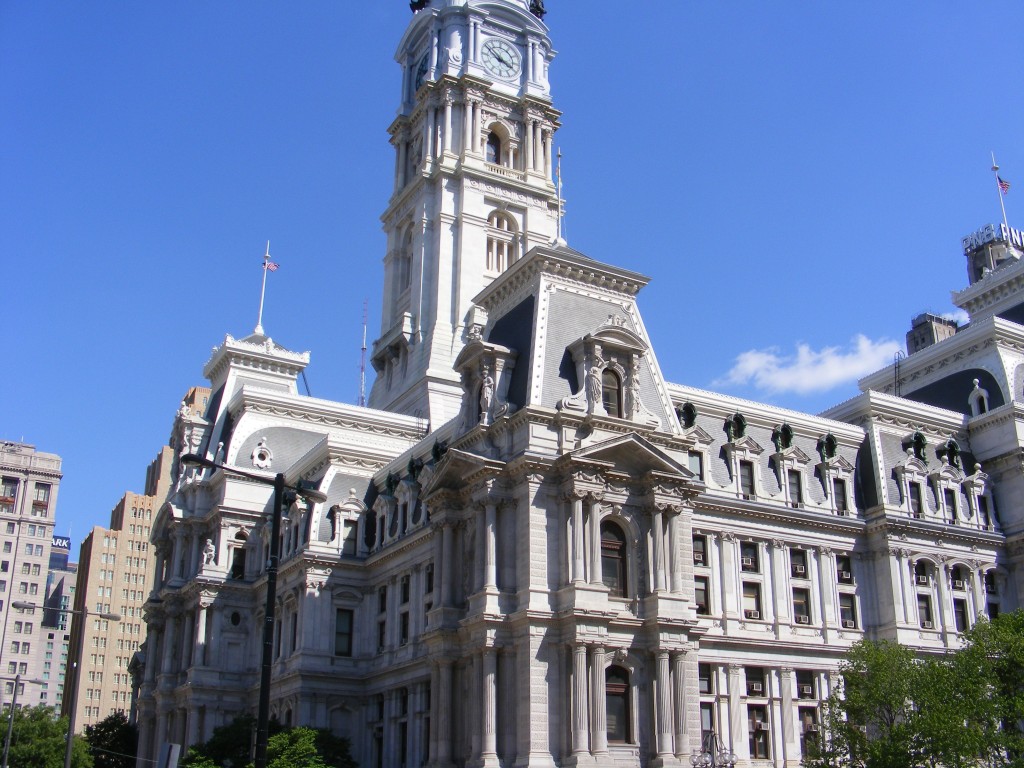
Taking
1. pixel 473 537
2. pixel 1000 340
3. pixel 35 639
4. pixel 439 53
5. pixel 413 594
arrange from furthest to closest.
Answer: pixel 35 639, pixel 439 53, pixel 1000 340, pixel 413 594, pixel 473 537

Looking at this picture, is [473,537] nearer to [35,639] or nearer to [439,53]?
[439,53]

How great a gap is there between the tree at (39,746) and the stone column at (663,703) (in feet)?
141

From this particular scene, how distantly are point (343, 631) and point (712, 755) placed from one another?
2540cm

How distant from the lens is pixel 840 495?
64875 millimetres

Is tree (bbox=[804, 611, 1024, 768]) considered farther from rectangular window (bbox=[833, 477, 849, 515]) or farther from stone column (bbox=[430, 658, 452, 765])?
stone column (bbox=[430, 658, 452, 765])

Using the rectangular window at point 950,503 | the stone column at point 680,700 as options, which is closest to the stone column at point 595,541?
the stone column at point 680,700

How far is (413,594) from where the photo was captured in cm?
6184

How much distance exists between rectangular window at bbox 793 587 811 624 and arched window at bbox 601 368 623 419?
585 inches

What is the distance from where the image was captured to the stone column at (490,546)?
5084 centimetres

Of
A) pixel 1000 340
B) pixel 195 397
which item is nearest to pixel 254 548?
pixel 1000 340

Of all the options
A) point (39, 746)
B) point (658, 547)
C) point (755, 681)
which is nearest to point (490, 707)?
point (658, 547)

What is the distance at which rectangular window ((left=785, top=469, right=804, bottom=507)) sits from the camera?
206ft

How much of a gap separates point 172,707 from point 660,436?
39.6 meters

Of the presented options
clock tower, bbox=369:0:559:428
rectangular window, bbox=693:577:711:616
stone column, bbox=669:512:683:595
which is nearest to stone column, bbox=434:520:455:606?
stone column, bbox=669:512:683:595
